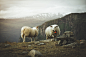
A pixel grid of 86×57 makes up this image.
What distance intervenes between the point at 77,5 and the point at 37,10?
3.06 metres

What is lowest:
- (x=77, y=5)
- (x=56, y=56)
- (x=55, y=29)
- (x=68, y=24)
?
(x=56, y=56)

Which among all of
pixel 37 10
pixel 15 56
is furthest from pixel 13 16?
pixel 15 56

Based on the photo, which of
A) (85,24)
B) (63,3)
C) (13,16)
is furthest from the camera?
(85,24)

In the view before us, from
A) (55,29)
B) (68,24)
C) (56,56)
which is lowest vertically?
(56,56)

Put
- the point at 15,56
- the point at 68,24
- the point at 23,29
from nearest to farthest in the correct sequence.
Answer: the point at 15,56
the point at 23,29
the point at 68,24

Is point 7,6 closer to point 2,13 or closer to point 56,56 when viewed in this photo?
point 2,13

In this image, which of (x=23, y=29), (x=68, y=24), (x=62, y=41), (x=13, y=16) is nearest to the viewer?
(x=13, y=16)

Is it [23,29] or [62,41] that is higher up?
[23,29]

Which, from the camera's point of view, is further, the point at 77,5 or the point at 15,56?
the point at 77,5

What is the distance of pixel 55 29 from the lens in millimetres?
8383

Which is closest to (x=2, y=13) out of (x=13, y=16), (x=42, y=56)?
(x=13, y=16)

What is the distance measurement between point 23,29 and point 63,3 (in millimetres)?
4758

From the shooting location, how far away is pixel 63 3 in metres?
5.70

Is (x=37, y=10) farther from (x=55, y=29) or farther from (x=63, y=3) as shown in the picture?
(x=55, y=29)
